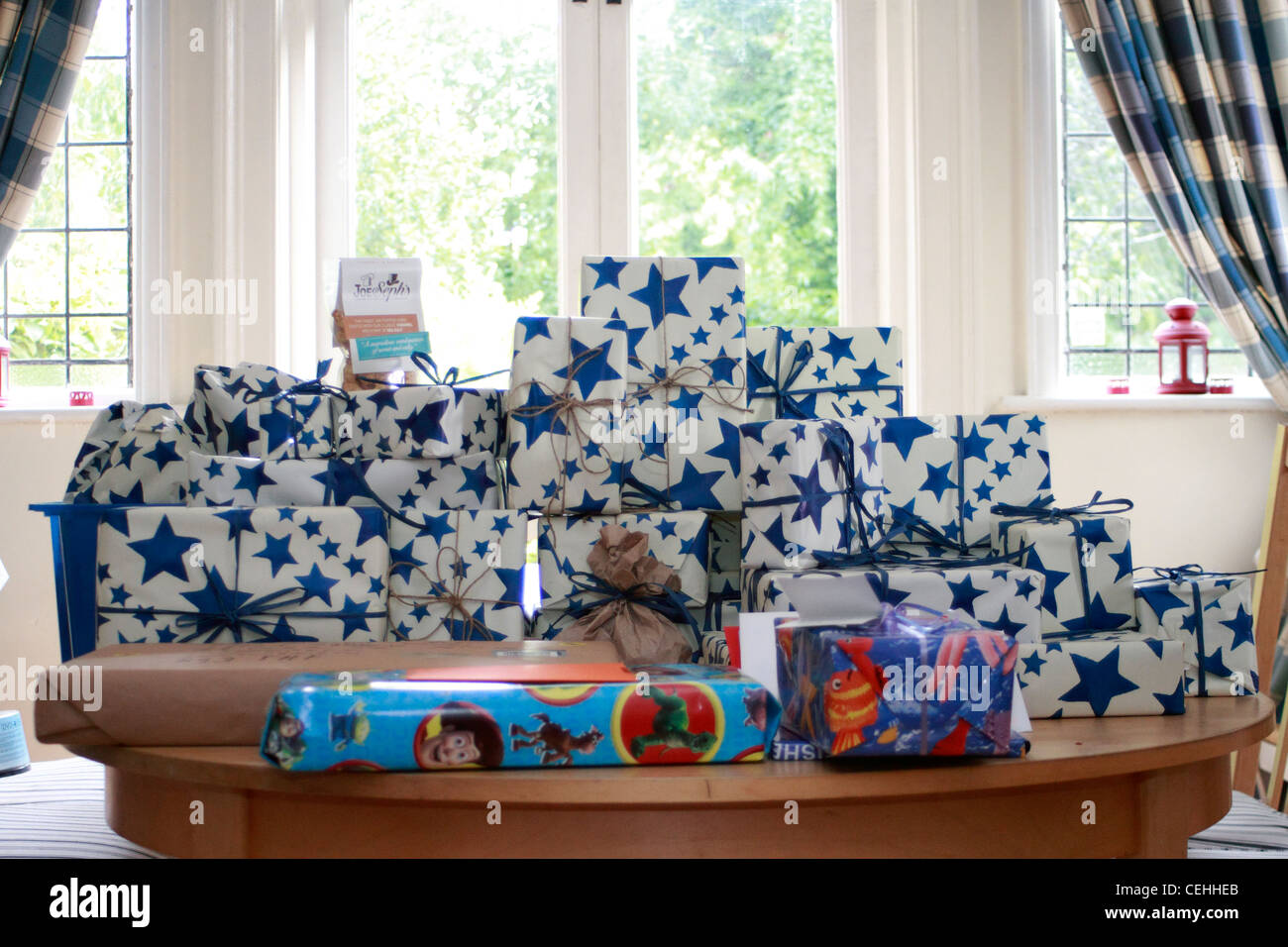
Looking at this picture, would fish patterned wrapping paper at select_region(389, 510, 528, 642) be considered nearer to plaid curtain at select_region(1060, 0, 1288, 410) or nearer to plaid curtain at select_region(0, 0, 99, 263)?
plaid curtain at select_region(0, 0, 99, 263)

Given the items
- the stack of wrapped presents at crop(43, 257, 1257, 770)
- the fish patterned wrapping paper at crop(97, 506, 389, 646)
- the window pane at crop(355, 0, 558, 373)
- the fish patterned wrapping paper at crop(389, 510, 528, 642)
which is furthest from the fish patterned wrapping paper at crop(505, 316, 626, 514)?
the window pane at crop(355, 0, 558, 373)

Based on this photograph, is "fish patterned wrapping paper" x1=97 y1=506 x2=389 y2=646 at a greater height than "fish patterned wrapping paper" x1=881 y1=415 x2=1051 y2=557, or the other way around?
"fish patterned wrapping paper" x1=881 y1=415 x2=1051 y2=557

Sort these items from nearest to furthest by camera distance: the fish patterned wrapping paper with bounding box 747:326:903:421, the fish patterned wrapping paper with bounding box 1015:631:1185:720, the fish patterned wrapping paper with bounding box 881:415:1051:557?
the fish patterned wrapping paper with bounding box 1015:631:1185:720, the fish patterned wrapping paper with bounding box 881:415:1051:557, the fish patterned wrapping paper with bounding box 747:326:903:421

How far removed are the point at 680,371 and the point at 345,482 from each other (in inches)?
20.4

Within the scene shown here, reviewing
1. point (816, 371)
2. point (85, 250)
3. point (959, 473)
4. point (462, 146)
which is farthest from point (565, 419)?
point (85, 250)

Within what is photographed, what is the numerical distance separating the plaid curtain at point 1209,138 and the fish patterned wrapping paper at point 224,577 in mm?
2329

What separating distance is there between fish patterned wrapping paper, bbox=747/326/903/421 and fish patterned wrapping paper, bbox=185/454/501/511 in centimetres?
47

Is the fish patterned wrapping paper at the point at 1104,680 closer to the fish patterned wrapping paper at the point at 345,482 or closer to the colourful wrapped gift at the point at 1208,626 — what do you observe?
the colourful wrapped gift at the point at 1208,626

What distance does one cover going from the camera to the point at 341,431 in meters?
1.54

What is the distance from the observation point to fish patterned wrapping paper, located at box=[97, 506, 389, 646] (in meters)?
1.27

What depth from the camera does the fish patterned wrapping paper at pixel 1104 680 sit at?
45.1 inches

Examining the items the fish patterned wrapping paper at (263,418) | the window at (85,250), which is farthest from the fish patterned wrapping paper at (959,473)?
the window at (85,250)
